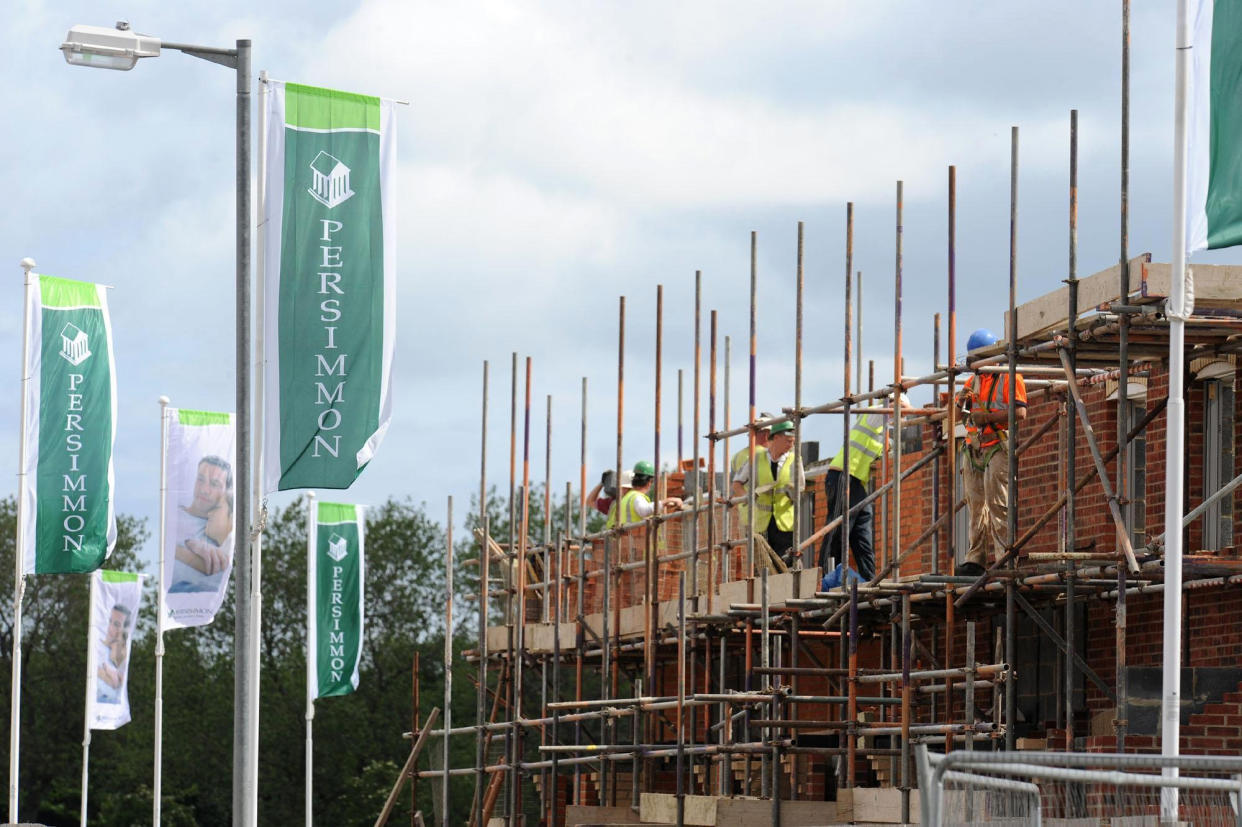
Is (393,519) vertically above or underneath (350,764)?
above

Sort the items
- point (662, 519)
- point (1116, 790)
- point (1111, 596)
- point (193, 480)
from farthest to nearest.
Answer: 1. point (193, 480)
2. point (662, 519)
3. point (1111, 596)
4. point (1116, 790)

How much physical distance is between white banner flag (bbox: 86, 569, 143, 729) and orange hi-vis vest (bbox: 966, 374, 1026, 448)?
1956cm

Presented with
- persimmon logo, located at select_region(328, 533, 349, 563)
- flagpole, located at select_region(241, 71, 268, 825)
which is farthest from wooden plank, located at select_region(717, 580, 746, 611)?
persimmon logo, located at select_region(328, 533, 349, 563)

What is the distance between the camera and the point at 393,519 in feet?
210

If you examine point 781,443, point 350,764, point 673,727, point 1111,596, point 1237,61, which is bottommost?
point 350,764

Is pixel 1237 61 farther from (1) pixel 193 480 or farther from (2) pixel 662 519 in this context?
(1) pixel 193 480

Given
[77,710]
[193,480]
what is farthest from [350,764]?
[193,480]

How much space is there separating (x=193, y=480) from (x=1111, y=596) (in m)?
16.3

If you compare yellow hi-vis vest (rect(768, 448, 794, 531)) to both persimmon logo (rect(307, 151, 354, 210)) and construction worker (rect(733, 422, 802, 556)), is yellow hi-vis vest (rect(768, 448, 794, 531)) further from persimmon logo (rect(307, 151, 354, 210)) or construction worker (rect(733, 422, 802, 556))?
persimmon logo (rect(307, 151, 354, 210))

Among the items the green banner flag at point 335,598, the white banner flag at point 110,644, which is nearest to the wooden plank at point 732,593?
the green banner flag at point 335,598

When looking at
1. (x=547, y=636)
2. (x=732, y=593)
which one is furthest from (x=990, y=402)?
(x=547, y=636)

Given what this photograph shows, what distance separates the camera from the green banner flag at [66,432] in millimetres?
24594

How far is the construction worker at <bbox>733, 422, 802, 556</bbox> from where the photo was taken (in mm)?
20047

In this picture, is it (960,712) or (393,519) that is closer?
(960,712)
